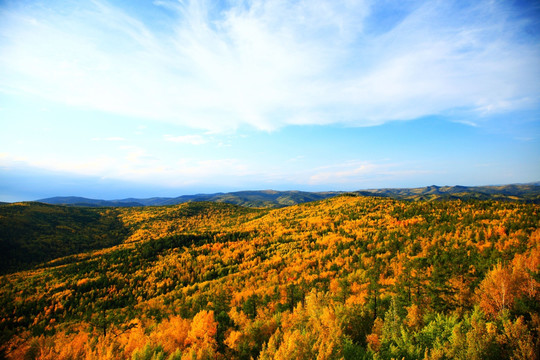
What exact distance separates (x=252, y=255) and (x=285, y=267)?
53.2ft

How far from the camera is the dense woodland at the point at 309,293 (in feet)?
61.9

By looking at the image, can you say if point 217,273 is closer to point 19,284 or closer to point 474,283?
point 19,284

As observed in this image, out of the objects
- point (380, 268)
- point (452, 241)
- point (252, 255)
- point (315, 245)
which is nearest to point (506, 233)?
point (452, 241)

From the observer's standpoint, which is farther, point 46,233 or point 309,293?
point 46,233

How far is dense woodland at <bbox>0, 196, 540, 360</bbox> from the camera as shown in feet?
61.9

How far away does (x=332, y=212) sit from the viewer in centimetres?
9950

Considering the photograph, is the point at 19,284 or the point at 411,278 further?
the point at 19,284

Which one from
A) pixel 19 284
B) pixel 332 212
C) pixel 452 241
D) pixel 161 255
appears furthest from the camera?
pixel 332 212

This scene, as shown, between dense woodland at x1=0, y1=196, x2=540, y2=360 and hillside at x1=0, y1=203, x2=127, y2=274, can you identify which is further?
hillside at x1=0, y1=203, x2=127, y2=274

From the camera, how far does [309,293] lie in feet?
122

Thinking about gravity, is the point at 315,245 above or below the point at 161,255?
above

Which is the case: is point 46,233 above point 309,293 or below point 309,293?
above

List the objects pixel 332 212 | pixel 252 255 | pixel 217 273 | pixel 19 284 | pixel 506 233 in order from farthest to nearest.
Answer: pixel 332 212 < pixel 252 255 < pixel 217 273 < pixel 19 284 < pixel 506 233

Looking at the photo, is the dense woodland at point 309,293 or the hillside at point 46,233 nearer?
the dense woodland at point 309,293
